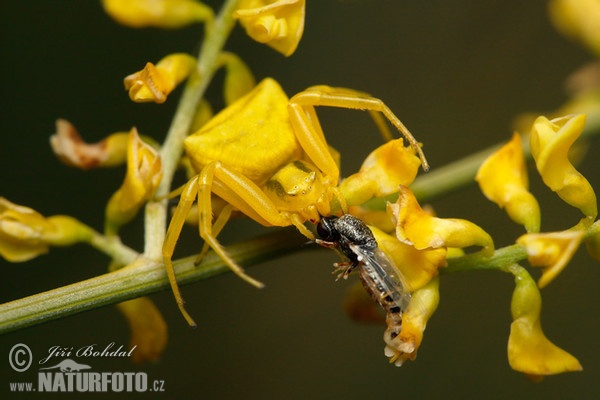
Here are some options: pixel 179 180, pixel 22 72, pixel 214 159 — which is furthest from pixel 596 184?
pixel 22 72

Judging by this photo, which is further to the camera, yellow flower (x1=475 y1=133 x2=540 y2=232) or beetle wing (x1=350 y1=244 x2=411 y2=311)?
yellow flower (x1=475 y1=133 x2=540 y2=232)

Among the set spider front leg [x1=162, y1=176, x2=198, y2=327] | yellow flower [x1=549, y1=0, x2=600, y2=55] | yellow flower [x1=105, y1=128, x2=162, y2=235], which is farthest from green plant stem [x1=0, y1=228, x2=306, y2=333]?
yellow flower [x1=549, y1=0, x2=600, y2=55]

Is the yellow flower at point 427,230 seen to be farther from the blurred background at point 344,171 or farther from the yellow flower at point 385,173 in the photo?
the blurred background at point 344,171

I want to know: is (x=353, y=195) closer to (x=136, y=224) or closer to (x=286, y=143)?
(x=286, y=143)

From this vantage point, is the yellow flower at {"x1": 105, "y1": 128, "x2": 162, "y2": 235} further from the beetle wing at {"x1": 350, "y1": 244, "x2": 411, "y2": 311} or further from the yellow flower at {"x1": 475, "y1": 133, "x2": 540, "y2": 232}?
the yellow flower at {"x1": 475, "y1": 133, "x2": 540, "y2": 232}

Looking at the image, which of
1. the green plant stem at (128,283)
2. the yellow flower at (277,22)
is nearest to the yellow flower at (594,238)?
the green plant stem at (128,283)

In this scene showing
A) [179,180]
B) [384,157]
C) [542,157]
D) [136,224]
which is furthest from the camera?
[136,224]
